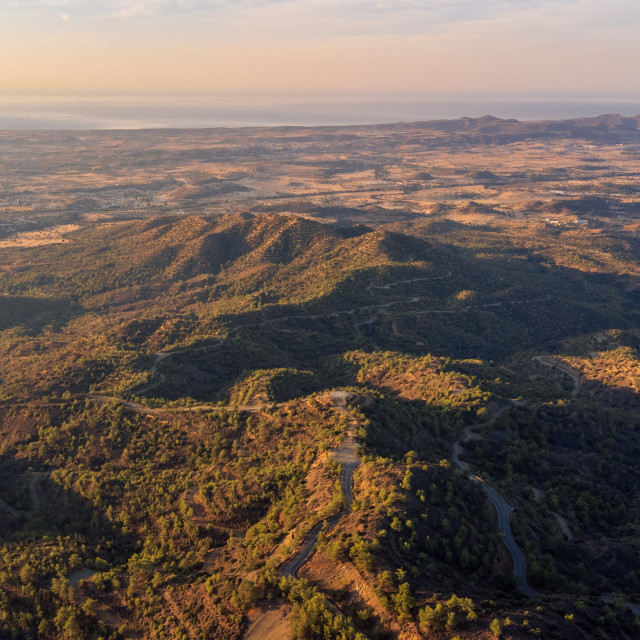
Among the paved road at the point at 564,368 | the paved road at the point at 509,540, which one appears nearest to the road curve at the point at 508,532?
the paved road at the point at 509,540

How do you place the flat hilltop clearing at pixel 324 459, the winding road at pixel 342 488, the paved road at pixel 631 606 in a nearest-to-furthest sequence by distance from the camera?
the flat hilltop clearing at pixel 324 459, the paved road at pixel 631 606, the winding road at pixel 342 488

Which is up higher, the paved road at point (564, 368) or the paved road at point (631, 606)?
the paved road at point (631, 606)

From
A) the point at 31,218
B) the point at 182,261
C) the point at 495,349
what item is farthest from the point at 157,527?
the point at 31,218

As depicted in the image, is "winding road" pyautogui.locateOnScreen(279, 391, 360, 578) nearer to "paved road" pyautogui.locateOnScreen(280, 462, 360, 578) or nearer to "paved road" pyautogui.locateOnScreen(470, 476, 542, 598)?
"paved road" pyautogui.locateOnScreen(280, 462, 360, 578)

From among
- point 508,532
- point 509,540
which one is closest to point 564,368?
point 508,532

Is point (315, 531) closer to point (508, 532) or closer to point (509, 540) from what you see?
point (509, 540)

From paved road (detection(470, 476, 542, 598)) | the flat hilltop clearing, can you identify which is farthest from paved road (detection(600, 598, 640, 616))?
paved road (detection(470, 476, 542, 598))

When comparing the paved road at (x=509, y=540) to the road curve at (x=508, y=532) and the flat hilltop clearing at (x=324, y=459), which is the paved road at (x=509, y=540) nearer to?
the road curve at (x=508, y=532)

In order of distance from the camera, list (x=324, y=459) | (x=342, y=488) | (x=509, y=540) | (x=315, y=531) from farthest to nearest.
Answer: (x=324, y=459) < (x=342, y=488) < (x=509, y=540) < (x=315, y=531)

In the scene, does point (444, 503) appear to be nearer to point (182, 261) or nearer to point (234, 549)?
point (234, 549)

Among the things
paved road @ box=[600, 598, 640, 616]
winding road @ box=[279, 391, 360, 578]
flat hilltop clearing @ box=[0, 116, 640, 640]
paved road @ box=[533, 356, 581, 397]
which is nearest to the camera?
flat hilltop clearing @ box=[0, 116, 640, 640]

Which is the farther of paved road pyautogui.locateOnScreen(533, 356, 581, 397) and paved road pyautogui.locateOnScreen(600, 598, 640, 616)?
paved road pyautogui.locateOnScreen(533, 356, 581, 397)
